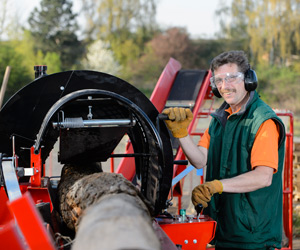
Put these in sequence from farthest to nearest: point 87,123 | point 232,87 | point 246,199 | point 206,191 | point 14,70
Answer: point 14,70 < point 232,87 < point 246,199 < point 206,191 < point 87,123

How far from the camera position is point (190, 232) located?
8.45ft

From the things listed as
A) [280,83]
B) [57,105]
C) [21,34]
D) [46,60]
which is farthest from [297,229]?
[21,34]

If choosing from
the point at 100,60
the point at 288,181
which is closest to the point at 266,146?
the point at 288,181

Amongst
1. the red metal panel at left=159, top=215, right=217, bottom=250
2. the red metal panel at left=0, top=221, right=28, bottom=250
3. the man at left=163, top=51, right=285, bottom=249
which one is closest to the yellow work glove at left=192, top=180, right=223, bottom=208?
the man at left=163, top=51, right=285, bottom=249

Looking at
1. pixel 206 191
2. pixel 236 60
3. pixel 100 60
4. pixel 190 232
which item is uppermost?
pixel 100 60

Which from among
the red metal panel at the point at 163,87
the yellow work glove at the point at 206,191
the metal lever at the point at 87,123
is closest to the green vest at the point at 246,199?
the yellow work glove at the point at 206,191

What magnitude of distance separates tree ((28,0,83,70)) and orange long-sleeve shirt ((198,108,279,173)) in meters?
Result: 37.8

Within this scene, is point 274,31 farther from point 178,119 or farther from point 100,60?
point 178,119

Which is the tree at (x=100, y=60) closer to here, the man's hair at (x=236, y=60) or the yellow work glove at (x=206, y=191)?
the man's hair at (x=236, y=60)

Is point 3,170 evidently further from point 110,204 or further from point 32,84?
point 110,204

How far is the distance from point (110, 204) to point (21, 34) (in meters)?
40.3

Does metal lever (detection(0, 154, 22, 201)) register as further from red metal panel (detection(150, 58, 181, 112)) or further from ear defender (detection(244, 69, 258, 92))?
red metal panel (detection(150, 58, 181, 112))

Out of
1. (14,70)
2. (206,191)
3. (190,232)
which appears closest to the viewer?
(190,232)

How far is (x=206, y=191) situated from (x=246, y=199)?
363 millimetres
